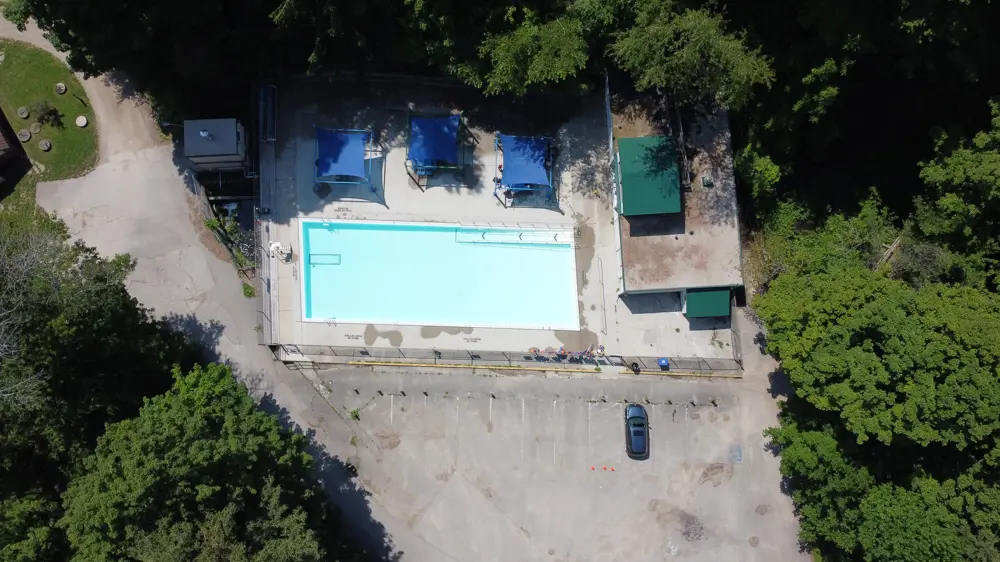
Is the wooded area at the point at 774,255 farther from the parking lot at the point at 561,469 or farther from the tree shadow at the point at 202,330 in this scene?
the parking lot at the point at 561,469

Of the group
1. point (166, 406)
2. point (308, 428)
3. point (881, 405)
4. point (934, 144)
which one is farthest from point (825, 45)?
point (166, 406)

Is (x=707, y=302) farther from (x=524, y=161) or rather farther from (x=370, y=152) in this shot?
(x=370, y=152)

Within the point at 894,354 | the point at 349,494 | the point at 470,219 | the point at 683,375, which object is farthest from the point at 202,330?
the point at 894,354

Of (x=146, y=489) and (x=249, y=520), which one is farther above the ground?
(x=146, y=489)

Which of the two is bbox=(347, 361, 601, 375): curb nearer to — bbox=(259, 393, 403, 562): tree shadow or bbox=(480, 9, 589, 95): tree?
bbox=(259, 393, 403, 562): tree shadow

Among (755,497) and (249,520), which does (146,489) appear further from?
(755,497)
